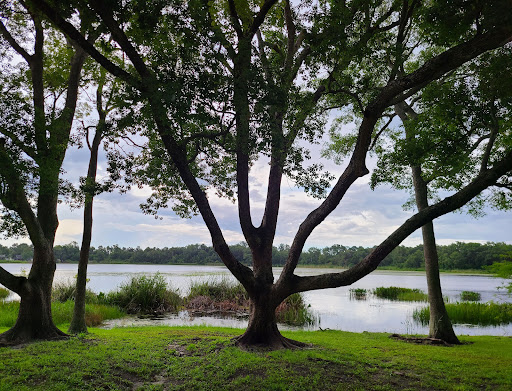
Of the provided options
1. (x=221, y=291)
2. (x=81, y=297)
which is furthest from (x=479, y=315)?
(x=81, y=297)

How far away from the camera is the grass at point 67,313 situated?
11.5 meters

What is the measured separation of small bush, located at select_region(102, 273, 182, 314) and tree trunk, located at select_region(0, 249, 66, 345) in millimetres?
7494

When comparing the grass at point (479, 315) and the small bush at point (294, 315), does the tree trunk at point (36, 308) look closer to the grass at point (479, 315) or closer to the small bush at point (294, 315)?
the small bush at point (294, 315)

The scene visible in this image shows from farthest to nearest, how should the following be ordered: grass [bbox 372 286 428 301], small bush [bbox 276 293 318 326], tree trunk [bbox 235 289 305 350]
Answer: grass [bbox 372 286 428 301]
small bush [bbox 276 293 318 326]
tree trunk [bbox 235 289 305 350]

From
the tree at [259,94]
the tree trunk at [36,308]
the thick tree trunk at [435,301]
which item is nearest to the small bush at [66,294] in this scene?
the tree trunk at [36,308]

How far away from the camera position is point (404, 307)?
60.5 feet

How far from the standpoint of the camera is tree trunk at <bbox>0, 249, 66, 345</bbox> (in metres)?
7.64

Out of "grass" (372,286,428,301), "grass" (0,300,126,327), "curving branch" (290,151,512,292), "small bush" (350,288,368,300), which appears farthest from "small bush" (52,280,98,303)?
"grass" (372,286,428,301)

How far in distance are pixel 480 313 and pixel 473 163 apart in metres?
7.61

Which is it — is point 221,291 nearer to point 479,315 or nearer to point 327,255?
point 479,315

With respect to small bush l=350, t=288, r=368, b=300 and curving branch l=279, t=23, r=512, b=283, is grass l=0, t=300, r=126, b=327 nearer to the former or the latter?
curving branch l=279, t=23, r=512, b=283

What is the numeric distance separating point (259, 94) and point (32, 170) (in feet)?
16.2

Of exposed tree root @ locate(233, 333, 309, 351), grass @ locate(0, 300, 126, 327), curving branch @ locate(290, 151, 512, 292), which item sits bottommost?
grass @ locate(0, 300, 126, 327)

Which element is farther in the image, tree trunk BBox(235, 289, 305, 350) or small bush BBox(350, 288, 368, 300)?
small bush BBox(350, 288, 368, 300)
